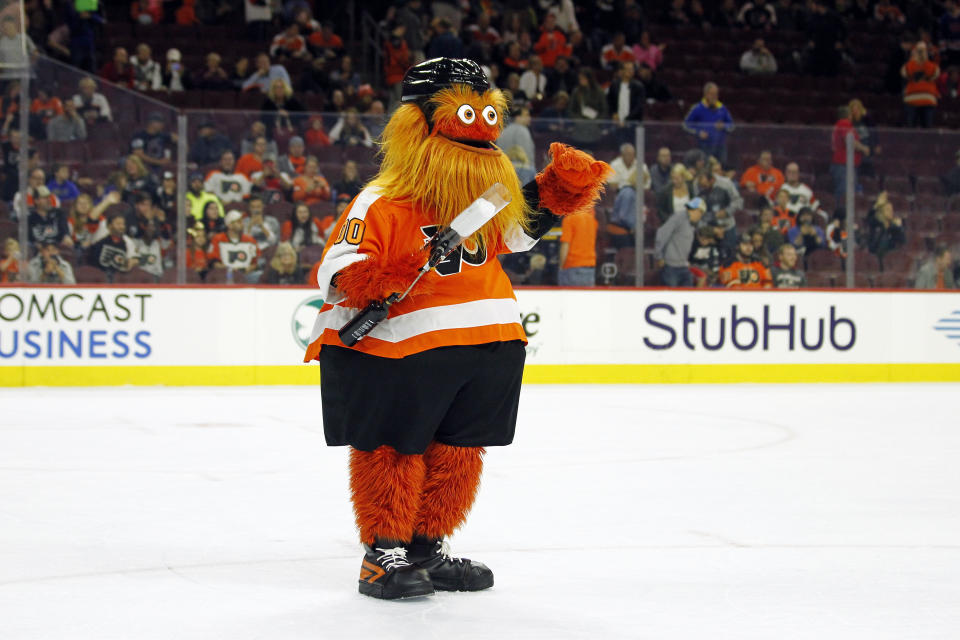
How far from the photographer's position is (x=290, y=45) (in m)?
13.6

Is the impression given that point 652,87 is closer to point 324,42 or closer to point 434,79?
point 324,42

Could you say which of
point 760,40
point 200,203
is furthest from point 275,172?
point 760,40

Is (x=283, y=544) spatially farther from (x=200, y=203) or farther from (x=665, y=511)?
(x=200, y=203)

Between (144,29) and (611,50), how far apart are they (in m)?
5.44

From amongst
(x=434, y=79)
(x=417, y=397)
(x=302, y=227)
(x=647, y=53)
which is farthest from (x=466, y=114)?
(x=647, y=53)

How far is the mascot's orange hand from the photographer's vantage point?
3.40 metres

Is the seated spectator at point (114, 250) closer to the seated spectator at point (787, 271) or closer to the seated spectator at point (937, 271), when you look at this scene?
the seated spectator at point (787, 271)

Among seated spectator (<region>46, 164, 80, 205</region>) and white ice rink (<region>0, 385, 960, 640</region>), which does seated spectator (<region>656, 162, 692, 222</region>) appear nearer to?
white ice rink (<region>0, 385, 960, 640</region>)

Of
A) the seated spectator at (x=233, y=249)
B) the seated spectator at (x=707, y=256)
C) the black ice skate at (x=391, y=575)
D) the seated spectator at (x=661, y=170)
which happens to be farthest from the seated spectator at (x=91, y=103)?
the black ice skate at (x=391, y=575)

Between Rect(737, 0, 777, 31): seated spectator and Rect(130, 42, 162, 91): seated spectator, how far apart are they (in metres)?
8.13

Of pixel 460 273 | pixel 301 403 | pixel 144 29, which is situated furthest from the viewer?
pixel 144 29

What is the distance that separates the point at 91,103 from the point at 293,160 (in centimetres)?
162

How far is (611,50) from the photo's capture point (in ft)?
48.6

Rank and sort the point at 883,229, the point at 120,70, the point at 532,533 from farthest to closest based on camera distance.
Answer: the point at 120,70, the point at 883,229, the point at 532,533
